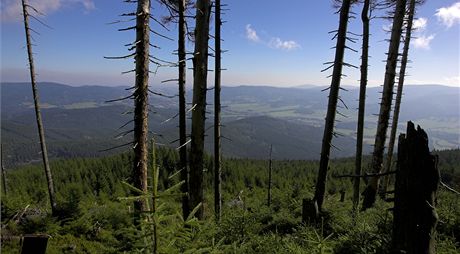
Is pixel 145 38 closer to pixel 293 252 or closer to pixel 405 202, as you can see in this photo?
pixel 293 252

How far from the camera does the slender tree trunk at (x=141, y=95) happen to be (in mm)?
6266

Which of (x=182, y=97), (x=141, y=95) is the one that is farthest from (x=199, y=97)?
(x=182, y=97)

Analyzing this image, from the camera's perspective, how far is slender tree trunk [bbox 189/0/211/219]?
701 centimetres

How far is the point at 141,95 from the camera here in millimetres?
6445

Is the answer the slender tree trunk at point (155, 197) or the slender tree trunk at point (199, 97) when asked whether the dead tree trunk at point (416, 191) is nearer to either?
the slender tree trunk at point (155, 197)

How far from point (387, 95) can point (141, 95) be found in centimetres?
839

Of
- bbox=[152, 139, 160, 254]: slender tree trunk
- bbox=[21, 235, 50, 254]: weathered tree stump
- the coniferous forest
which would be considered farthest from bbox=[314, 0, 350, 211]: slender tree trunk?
bbox=[21, 235, 50, 254]: weathered tree stump

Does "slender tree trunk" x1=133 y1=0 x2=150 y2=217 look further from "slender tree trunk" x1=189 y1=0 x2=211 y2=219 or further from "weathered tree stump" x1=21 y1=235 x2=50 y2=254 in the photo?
"weathered tree stump" x1=21 y1=235 x2=50 y2=254

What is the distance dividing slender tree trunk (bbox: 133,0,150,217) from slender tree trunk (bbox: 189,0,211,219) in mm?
1103

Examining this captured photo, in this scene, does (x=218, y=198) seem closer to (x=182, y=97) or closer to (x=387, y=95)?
(x=182, y=97)

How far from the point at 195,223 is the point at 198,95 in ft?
15.8

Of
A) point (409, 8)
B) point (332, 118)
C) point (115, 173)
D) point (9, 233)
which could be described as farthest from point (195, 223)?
point (115, 173)

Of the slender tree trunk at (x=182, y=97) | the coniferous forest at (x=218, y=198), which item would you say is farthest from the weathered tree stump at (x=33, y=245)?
the slender tree trunk at (x=182, y=97)

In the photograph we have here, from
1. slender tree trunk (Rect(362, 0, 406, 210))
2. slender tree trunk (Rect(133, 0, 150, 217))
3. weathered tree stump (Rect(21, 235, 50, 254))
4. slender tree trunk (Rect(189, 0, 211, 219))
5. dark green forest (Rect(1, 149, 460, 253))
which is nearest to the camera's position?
weathered tree stump (Rect(21, 235, 50, 254))
